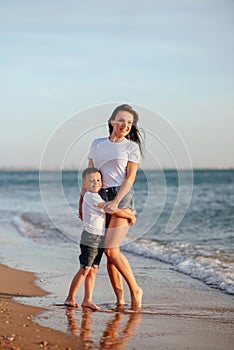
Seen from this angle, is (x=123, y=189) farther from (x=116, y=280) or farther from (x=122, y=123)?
(x=116, y=280)

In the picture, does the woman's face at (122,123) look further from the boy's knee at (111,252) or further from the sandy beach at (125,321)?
the sandy beach at (125,321)

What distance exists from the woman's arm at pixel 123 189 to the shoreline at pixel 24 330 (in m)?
1.08

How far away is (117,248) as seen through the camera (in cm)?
561

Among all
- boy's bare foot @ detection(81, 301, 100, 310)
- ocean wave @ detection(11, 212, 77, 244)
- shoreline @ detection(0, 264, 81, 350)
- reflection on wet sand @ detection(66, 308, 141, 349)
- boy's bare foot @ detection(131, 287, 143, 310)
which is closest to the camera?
shoreline @ detection(0, 264, 81, 350)

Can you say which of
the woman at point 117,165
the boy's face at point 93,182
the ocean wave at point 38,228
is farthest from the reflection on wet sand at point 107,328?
the ocean wave at point 38,228

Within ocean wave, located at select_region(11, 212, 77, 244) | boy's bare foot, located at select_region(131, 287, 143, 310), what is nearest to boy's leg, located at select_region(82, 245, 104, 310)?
boy's bare foot, located at select_region(131, 287, 143, 310)

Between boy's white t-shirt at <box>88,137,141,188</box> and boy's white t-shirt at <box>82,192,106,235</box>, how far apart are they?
16cm

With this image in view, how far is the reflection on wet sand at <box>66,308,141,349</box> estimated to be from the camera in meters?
4.30

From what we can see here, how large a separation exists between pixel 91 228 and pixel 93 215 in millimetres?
124

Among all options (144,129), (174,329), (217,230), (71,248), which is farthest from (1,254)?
(217,230)

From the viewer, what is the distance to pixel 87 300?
5570 mm

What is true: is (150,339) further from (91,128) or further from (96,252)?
(91,128)

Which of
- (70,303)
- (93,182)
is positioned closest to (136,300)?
(70,303)

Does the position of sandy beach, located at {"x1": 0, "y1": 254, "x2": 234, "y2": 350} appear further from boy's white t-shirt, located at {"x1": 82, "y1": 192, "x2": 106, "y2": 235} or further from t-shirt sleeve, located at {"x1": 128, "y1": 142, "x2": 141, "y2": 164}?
t-shirt sleeve, located at {"x1": 128, "y1": 142, "x2": 141, "y2": 164}
